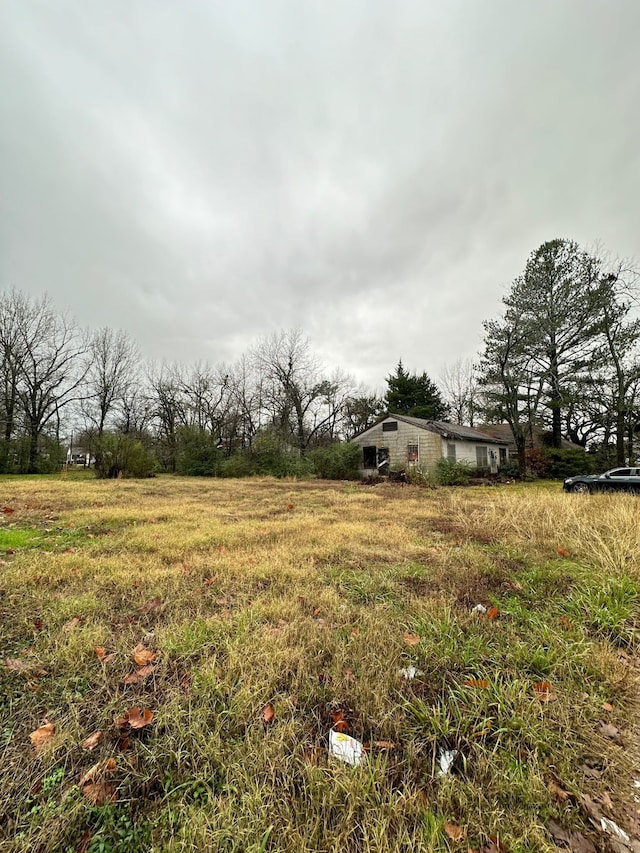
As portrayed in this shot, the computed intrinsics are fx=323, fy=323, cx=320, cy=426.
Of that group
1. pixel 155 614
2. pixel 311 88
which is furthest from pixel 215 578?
pixel 311 88

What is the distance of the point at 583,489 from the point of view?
11.1 m

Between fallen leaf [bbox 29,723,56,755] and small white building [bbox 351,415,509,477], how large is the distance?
16916 millimetres

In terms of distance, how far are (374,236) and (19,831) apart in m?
14.0

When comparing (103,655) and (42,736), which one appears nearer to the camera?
(42,736)

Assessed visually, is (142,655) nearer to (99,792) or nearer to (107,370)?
(99,792)

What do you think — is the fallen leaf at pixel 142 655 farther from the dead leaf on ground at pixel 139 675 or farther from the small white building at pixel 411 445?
the small white building at pixel 411 445

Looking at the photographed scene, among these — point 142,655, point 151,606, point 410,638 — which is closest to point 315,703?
point 410,638

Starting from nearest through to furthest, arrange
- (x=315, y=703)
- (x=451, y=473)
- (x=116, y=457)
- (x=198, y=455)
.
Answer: (x=315, y=703), (x=451, y=473), (x=116, y=457), (x=198, y=455)

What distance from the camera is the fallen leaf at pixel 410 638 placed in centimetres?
208

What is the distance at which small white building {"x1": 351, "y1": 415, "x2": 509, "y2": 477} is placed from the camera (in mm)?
17297

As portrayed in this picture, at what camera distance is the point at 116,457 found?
16844mm

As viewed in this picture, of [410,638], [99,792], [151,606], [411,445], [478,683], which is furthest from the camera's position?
[411,445]

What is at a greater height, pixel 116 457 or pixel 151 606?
pixel 116 457

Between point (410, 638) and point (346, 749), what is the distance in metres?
0.94
